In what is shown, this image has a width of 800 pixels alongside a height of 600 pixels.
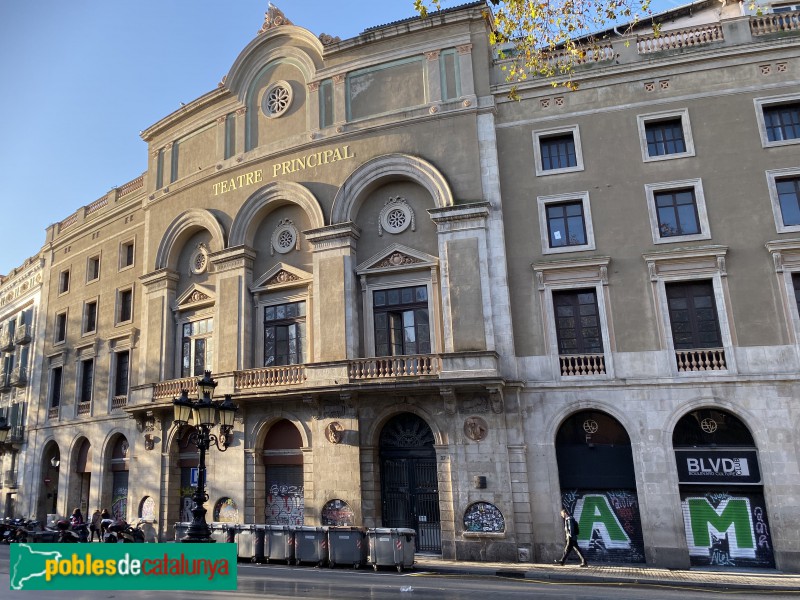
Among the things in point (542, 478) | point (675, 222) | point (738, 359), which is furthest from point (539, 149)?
point (542, 478)

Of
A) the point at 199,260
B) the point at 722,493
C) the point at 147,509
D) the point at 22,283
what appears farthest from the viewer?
the point at 22,283

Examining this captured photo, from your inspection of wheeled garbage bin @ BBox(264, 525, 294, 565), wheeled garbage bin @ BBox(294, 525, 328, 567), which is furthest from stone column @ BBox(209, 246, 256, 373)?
wheeled garbage bin @ BBox(294, 525, 328, 567)

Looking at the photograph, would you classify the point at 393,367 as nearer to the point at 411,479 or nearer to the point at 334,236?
the point at 411,479

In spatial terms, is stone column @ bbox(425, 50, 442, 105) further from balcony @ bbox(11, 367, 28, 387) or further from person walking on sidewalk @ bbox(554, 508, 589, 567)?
balcony @ bbox(11, 367, 28, 387)

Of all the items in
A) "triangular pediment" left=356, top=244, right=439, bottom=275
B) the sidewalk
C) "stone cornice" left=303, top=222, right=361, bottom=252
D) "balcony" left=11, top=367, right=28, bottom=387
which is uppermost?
"stone cornice" left=303, top=222, right=361, bottom=252

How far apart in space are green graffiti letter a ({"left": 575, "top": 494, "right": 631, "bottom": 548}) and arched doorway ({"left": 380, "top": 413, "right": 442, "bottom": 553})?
4.19 metres

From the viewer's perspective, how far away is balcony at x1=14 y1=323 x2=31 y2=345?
34.4 m

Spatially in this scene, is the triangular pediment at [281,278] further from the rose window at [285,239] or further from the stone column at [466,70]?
the stone column at [466,70]

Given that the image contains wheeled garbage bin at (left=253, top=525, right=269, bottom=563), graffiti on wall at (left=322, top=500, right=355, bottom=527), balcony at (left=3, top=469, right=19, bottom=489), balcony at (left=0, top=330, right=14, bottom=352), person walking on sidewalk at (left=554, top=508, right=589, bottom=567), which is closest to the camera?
person walking on sidewalk at (left=554, top=508, right=589, bottom=567)

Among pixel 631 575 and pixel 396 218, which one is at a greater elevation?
pixel 396 218

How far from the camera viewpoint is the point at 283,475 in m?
21.7

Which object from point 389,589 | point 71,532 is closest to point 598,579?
point 389,589

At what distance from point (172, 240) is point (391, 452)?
13.5 m

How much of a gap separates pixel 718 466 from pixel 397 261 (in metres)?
11.5
